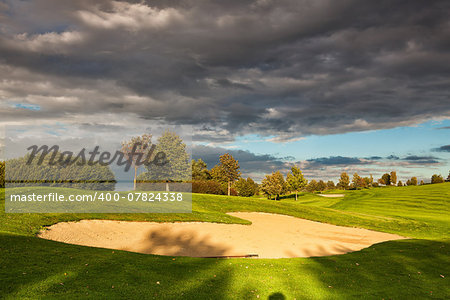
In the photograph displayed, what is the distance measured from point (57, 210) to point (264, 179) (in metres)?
62.2

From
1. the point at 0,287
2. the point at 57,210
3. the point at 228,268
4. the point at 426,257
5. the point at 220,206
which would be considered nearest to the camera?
the point at 0,287

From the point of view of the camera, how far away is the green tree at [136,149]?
53.8 metres

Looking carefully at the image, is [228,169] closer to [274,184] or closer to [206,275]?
[274,184]

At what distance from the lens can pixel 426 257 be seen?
14234mm

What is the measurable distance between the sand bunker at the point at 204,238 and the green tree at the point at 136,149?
3493cm

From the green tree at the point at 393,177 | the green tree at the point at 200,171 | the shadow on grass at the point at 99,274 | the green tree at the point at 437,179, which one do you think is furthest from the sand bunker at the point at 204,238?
the green tree at the point at 393,177

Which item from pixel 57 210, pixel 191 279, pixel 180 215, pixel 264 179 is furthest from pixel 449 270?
pixel 264 179

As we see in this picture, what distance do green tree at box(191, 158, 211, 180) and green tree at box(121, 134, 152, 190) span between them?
36.2 m

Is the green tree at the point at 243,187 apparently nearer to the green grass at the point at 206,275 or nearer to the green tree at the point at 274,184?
the green tree at the point at 274,184

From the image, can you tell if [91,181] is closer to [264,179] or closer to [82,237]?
[82,237]

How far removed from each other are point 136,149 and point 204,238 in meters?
39.2

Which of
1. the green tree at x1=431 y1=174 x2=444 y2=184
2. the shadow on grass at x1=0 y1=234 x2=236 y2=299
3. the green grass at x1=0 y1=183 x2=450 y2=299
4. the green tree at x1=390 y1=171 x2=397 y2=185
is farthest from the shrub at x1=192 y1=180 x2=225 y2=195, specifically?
the green tree at x1=390 y1=171 x2=397 y2=185

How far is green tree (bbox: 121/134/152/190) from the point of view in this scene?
53.8 metres

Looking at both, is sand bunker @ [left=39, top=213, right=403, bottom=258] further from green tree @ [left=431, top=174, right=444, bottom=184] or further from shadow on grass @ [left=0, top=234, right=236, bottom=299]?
green tree @ [left=431, top=174, right=444, bottom=184]
